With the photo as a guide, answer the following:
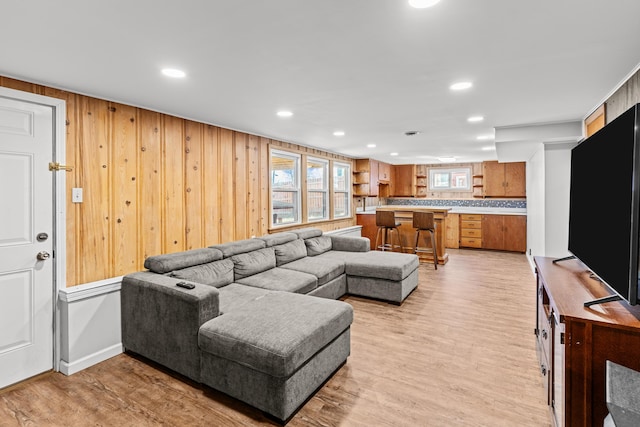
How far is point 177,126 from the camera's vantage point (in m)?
3.40

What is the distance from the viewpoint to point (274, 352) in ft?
6.20

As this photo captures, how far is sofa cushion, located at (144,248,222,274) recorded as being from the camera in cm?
284

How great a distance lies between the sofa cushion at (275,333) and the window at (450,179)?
7.10 meters

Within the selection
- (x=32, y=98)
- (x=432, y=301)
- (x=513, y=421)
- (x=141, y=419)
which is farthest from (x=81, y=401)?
(x=432, y=301)

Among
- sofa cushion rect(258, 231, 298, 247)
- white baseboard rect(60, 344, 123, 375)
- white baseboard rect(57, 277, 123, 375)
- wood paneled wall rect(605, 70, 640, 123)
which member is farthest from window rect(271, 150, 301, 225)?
wood paneled wall rect(605, 70, 640, 123)

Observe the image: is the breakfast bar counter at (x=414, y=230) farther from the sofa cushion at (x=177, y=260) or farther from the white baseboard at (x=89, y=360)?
the white baseboard at (x=89, y=360)

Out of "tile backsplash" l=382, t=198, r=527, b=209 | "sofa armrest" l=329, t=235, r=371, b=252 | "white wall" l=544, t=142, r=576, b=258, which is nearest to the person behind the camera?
"white wall" l=544, t=142, r=576, b=258

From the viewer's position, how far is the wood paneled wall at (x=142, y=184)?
2.65m

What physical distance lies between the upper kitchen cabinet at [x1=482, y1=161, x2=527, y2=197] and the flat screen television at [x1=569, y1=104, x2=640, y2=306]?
19.6ft

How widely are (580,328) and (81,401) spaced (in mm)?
2842

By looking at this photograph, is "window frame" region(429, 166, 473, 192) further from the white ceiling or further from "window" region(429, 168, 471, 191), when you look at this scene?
the white ceiling

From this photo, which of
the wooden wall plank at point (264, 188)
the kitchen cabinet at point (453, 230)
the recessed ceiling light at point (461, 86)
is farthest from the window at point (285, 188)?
the kitchen cabinet at point (453, 230)

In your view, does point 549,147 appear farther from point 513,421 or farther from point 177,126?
point 177,126

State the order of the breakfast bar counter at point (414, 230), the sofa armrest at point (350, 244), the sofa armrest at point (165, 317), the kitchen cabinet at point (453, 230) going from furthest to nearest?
the kitchen cabinet at point (453, 230)
the breakfast bar counter at point (414, 230)
the sofa armrest at point (350, 244)
the sofa armrest at point (165, 317)
